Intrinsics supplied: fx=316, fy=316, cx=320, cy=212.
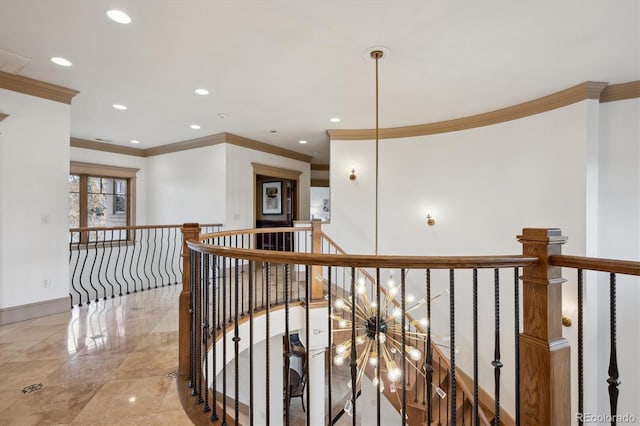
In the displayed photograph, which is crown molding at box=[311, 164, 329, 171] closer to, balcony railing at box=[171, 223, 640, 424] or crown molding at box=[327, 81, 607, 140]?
crown molding at box=[327, 81, 607, 140]

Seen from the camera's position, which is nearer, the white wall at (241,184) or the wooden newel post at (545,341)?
the wooden newel post at (545,341)

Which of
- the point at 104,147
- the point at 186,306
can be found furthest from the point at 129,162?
the point at 186,306

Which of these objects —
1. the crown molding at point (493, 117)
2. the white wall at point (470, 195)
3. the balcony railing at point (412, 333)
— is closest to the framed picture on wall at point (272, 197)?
the white wall at point (470, 195)

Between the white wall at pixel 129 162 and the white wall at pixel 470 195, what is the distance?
436cm

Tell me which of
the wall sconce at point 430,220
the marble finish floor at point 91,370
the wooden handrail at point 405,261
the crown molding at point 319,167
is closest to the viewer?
the wooden handrail at point 405,261

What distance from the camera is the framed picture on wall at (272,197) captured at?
7.86 meters

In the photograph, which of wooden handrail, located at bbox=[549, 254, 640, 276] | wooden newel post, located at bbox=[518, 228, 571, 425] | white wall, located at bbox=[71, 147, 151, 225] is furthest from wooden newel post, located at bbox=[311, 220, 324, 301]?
white wall, located at bbox=[71, 147, 151, 225]

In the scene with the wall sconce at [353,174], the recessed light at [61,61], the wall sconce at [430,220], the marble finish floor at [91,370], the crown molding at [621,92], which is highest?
the recessed light at [61,61]

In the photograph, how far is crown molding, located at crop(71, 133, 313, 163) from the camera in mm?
5891

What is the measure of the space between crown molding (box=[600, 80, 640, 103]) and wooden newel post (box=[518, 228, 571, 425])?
132 inches

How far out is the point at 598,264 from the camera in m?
1.27

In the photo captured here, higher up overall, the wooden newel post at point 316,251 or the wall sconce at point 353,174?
the wall sconce at point 353,174

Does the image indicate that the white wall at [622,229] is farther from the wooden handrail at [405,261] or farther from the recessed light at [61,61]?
the recessed light at [61,61]

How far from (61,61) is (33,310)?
267cm
